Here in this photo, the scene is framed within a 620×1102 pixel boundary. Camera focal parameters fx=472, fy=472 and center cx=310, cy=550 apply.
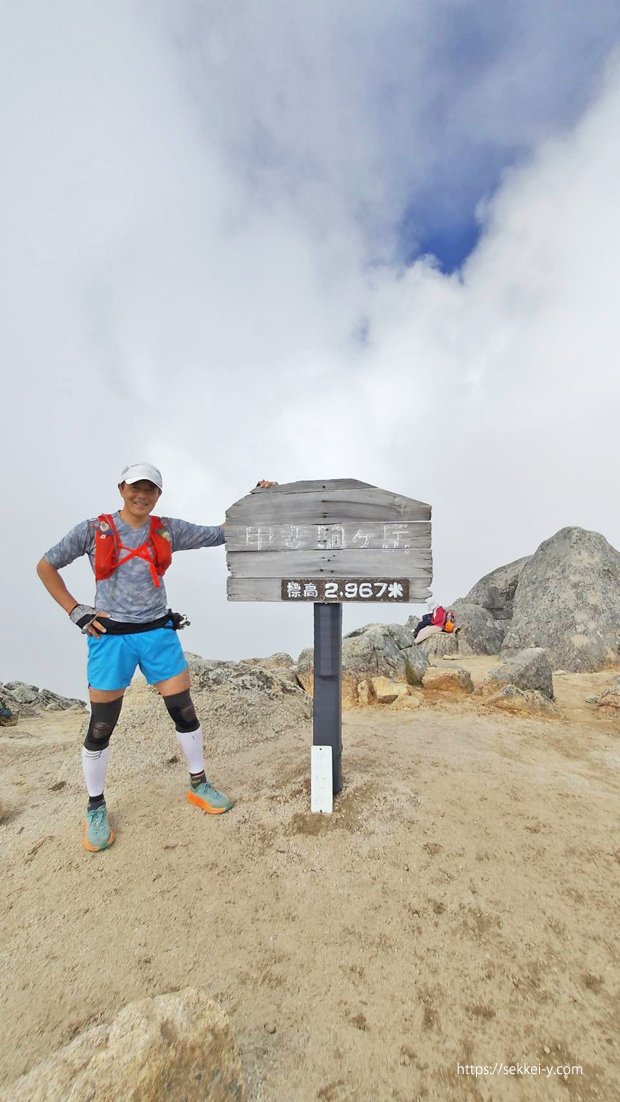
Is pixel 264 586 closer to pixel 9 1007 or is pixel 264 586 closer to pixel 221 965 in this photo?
pixel 221 965

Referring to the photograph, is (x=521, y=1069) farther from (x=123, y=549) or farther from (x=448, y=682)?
(x=448, y=682)

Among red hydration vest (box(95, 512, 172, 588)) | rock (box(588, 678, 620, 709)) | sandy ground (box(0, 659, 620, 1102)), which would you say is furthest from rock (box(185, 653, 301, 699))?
rock (box(588, 678, 620, 709))

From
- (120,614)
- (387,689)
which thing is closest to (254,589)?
(120,614)

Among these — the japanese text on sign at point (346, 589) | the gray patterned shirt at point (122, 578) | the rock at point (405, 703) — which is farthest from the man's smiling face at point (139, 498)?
the rock at point (405, 703)

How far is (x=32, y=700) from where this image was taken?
44.8ft

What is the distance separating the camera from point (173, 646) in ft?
14.8

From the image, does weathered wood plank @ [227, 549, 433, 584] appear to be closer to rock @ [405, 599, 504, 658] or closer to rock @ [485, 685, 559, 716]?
rock @ [485, 685, 559, 716]

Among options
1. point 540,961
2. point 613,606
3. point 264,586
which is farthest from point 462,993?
point 613,606

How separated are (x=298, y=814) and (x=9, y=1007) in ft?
7.64

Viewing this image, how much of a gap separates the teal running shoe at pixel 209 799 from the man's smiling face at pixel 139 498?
2.70m

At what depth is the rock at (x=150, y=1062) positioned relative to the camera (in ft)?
5.84

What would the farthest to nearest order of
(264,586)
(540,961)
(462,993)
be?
(264,586), (540,961), (462,993)

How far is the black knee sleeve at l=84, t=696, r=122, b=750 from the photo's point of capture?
4.24 m

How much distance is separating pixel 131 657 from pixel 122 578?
726 mm
